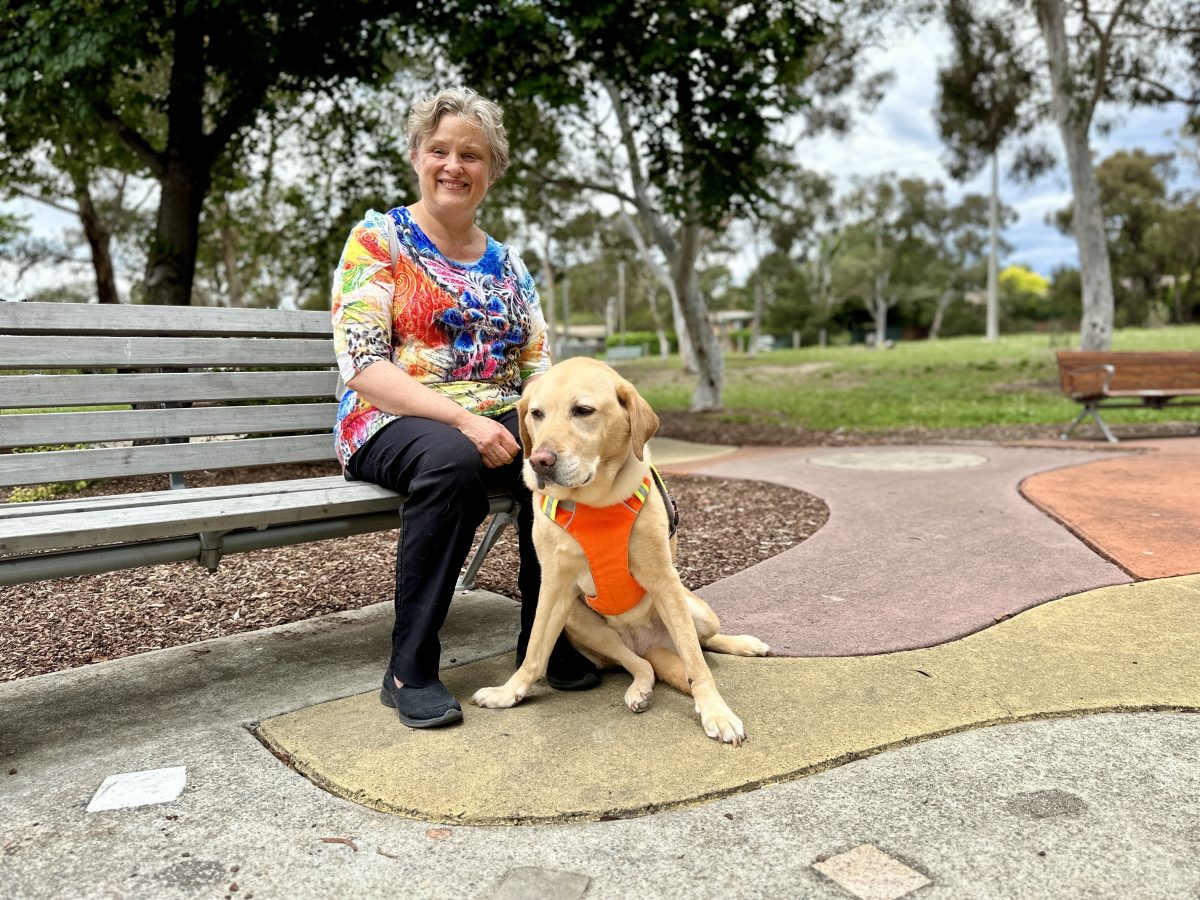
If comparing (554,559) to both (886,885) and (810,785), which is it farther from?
(886,885)

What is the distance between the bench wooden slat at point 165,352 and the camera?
318 centimetres

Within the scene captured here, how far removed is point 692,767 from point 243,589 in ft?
9.71

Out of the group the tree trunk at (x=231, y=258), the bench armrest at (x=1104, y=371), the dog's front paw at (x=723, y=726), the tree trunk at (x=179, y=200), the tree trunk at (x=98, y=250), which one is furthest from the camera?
the tree trunk at (x=231, y=258)

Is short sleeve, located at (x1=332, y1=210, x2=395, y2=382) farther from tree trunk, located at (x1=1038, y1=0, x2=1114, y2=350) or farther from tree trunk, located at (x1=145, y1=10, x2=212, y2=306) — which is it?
tree trunk, located at (x1=1038, y1=0, x2=1114, y2=350)

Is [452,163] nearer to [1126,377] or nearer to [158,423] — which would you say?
[158,423]

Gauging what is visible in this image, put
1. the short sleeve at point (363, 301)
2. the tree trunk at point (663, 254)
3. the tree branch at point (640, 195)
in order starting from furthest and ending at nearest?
1. the tree trunk at point (663, 254)
2. the tree branch at point (640, 195)
3. the short sleeve at point (363, 301)

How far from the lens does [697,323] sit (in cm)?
1349

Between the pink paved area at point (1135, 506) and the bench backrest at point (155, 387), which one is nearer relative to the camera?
the bench backrest at point (155, 387)

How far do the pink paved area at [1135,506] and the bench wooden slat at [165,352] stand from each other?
12.6 feet

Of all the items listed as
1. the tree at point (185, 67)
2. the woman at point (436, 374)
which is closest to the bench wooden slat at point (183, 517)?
the woman at point (436, 374)

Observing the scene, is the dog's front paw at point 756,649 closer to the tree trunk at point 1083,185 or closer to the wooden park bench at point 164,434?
the wooden park bench at point 164,434

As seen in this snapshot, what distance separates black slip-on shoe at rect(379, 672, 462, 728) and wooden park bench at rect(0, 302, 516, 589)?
646mm

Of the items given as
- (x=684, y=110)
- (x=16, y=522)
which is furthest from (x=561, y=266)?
(x=16, y=522)

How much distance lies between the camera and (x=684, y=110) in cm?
1055
